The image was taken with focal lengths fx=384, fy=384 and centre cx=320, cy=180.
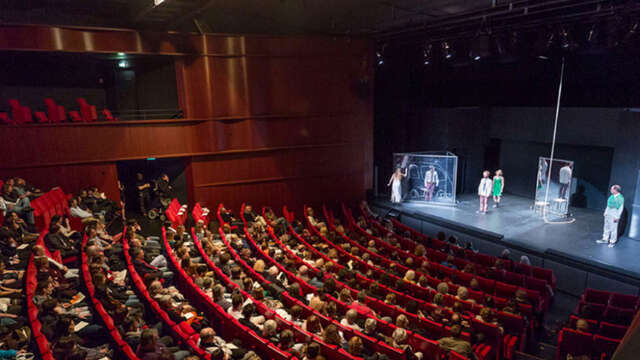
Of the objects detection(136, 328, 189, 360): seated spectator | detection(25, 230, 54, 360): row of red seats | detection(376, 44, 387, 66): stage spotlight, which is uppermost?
detection(376, 44, 387, 66): stage spotlight

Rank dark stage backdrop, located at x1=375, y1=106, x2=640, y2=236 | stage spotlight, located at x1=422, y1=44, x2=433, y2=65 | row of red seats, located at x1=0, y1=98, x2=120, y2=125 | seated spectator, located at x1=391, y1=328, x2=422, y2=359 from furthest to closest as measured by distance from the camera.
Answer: stage spotlight, located at x1=422, y1=44, x2=433, y2=65 → dark stage backdrop, located at x1=375, y1=106, x2=640, y2=236 → row of red seats, located at x1=0, y1=98, x2=120, y2=125 → seated spectator, located at x1=391, y1=328, x2=422, y2=359

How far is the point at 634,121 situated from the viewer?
9.70 m

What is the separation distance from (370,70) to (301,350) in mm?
9807

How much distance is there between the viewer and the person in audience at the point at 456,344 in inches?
181

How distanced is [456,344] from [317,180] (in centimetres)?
818

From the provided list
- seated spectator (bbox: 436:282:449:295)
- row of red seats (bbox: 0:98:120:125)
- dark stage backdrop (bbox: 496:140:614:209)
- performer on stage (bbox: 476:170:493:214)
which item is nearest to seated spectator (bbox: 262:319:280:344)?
seated spectator (bbox: 436:282:449:295)

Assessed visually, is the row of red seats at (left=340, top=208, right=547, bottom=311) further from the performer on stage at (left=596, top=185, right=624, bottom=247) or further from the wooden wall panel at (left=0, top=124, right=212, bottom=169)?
the wooden wall panel at (left=0, top=124, right=212, bottom=169)

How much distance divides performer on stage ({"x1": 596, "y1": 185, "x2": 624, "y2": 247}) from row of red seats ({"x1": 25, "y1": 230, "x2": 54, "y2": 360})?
10.5 m

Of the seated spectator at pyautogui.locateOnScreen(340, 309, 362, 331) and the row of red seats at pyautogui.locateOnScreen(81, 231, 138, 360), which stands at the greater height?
the row of red seats at pyautogui.locateOnScreen(81, 231, 138, 360)

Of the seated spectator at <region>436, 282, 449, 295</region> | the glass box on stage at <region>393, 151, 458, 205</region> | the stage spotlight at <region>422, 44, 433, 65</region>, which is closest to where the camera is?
the seated spectator at <region>436, 282, 449, 295</region>

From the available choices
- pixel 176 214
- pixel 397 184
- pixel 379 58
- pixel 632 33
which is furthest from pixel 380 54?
pixel 176 214

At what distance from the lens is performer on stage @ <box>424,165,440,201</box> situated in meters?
12.2

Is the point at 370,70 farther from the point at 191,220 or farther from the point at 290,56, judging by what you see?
the point at 191,220

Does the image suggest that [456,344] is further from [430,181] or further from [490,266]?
[430,181]
